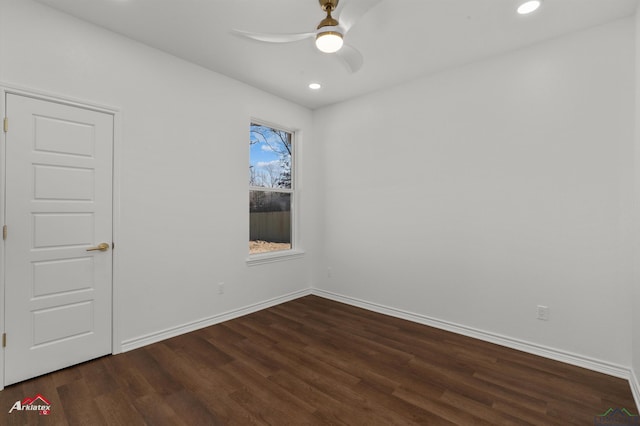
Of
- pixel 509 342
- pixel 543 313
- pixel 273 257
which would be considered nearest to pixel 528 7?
pixel 543 313

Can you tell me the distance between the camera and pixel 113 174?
106 inches

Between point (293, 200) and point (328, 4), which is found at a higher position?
point (328, 4)

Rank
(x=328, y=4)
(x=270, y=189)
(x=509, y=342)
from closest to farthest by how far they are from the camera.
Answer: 1. (x=328, y=4)
2. (x=509, y=342)
3. (x=270, y=189)

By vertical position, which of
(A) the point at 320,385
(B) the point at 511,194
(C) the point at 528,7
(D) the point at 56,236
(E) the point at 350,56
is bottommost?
(A) the point at 320,385

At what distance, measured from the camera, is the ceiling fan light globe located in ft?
6.19

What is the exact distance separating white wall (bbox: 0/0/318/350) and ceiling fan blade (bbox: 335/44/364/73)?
1.76 meters

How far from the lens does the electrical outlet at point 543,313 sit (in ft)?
9.00

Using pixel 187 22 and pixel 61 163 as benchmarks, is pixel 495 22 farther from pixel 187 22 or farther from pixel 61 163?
pixel 61 163

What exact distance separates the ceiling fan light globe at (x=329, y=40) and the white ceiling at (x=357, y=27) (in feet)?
0.58

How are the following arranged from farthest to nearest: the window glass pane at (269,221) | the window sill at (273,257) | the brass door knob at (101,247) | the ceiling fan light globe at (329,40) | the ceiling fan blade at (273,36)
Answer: the window glass pane at (269,221)
the window sill at (273,257)
the brass door knob at (101,247)
the ceiling fan blade at (273,36)
the ceiling fan light globe at (329,40)

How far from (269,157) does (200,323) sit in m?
2.36

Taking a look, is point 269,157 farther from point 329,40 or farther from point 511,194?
point 511,194

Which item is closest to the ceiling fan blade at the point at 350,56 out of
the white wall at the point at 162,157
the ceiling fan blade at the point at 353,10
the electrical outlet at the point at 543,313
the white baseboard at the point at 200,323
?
the ceiling fan blade at the point at 353,10

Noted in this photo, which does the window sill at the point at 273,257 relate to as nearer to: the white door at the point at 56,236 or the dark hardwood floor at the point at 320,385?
the dark hardwood floor at the point at 320,385
